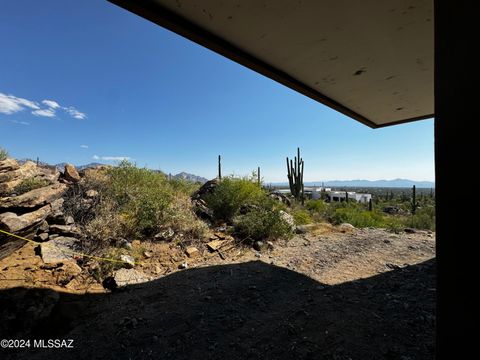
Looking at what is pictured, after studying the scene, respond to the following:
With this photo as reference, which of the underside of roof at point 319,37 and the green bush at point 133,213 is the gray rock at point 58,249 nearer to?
the green bush at point 133,213

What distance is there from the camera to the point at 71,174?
20.9 feet

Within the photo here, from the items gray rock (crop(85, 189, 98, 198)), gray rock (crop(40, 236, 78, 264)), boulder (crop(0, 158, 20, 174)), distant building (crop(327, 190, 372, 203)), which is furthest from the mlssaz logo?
distant building (crop(327, 190, 372, 203))

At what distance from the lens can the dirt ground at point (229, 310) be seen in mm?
2057

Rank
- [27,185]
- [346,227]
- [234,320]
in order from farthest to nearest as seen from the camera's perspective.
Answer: [346,227]
[27,185]
[234,320]

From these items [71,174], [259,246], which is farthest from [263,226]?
[71,174]

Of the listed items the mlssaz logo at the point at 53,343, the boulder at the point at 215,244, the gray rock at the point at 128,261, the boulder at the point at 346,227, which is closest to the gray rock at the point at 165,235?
the boulder at the point at 215,244

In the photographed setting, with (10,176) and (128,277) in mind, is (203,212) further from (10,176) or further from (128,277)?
(10,176)

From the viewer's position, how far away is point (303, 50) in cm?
218

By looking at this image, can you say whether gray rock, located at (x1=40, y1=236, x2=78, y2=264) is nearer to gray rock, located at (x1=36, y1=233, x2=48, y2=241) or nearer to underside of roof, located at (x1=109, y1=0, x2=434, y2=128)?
gray rock, located at (x1=36, y1=233, x2=48, y2=241)

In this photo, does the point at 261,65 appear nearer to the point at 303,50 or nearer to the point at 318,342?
the point at 303,50

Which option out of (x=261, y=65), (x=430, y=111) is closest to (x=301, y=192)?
(x=430, y=111)

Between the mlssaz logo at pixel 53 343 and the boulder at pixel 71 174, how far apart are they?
185 inches

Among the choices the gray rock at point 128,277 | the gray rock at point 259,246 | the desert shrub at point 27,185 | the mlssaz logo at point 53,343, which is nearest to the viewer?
the mlssaz logo at point 53,343

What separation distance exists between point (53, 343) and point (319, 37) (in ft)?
10.8
